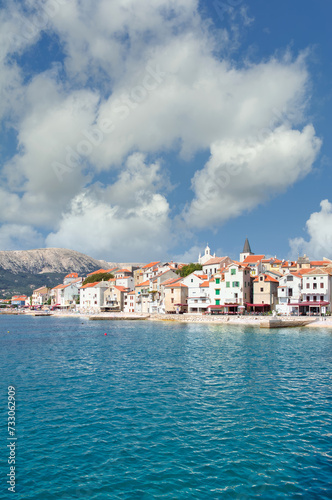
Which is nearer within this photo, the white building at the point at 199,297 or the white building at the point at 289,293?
the white building at the point at 289,293

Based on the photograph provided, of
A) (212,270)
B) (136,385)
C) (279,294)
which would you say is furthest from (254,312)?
(136,385)

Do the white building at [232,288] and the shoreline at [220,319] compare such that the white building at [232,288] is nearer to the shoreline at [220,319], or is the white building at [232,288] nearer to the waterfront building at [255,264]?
the waterfront building at [255,264]

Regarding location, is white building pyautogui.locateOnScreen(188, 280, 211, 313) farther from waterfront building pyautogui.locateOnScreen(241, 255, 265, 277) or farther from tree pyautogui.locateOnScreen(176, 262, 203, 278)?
tree pyautogui.locateOnScreen(176, 262, 203, 278)

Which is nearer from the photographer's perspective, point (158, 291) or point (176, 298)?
point (176, 298)

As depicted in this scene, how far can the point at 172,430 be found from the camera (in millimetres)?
17078

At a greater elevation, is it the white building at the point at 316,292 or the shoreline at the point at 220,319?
the white building at the point at 316,292

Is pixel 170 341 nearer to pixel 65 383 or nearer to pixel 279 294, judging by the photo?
pixel 65 383

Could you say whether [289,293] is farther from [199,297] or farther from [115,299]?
[115,299]

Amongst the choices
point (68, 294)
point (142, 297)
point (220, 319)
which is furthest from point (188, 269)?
point (68, 294)

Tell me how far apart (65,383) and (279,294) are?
6896 centimetres

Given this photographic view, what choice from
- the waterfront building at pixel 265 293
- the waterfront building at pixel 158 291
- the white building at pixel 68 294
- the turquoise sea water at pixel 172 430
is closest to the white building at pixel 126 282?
the waterfront building at pixel 158 291

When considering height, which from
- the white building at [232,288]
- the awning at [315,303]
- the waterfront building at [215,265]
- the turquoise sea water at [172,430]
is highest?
the waterfront building at [215,265]

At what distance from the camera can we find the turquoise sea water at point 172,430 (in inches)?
491

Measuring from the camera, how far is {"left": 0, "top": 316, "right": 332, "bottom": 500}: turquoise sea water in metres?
12.5
